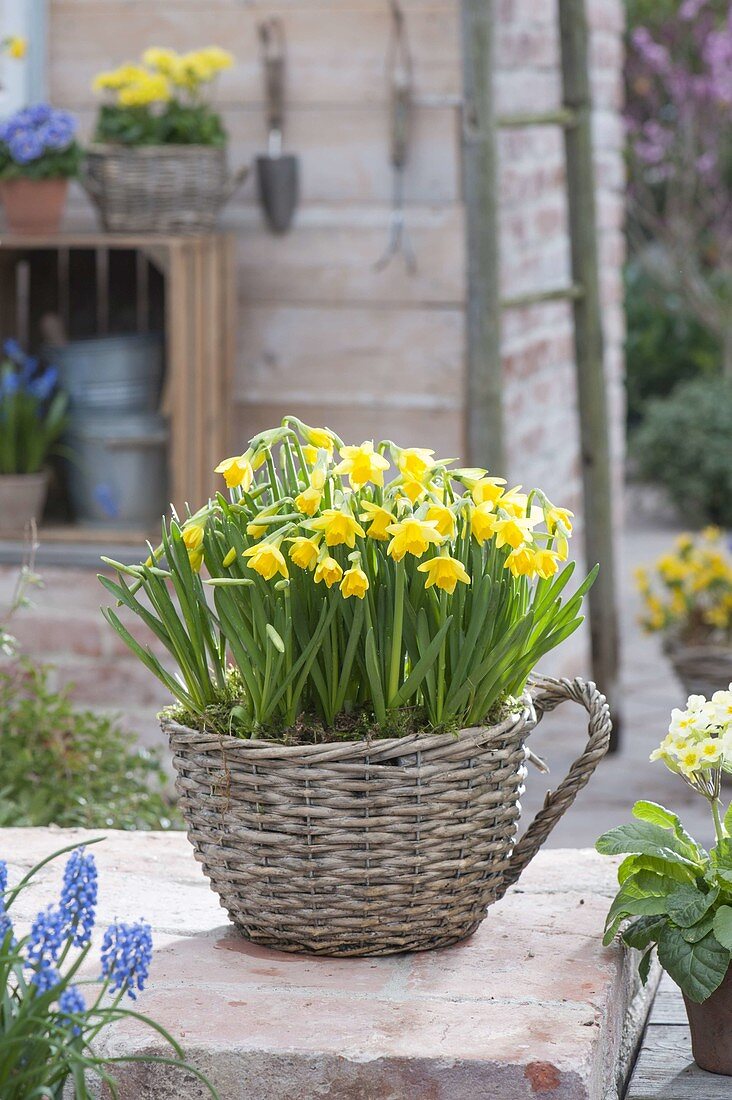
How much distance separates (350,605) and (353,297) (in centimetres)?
233

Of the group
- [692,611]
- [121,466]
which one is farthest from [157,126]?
[692,611]

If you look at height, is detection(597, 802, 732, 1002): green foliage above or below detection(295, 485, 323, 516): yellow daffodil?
below

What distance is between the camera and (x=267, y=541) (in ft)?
4.58

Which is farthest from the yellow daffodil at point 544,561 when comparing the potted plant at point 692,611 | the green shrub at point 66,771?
the potted plant at point 692,611

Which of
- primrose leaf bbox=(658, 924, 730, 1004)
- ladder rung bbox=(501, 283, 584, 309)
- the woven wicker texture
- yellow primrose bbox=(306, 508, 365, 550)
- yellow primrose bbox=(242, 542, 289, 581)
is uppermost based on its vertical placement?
ladder rung bbox=(501, 283, 584, 309)

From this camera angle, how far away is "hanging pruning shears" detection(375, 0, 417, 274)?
3.57 meters

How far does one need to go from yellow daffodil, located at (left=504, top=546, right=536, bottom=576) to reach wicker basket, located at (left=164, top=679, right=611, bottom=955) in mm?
158

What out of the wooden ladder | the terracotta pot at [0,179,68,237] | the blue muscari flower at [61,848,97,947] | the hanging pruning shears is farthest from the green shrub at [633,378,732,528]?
the blue muscari flower at [61,848,97,947]

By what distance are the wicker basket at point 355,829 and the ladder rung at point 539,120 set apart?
7.72 ft

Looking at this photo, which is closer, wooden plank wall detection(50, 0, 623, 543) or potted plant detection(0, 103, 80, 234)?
potted plant detection(0, 103, 80, 234)

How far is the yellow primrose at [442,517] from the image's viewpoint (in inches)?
55.5

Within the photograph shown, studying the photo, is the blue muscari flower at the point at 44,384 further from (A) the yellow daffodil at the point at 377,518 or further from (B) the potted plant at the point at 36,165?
(A) the yellow daffodil at the point at 377,518

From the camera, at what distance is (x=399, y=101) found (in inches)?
140

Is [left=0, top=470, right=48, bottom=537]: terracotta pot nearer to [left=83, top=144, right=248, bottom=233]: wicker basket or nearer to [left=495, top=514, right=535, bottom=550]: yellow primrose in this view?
[left=83, top=144, right=248, bottom=233]: wicker basket
